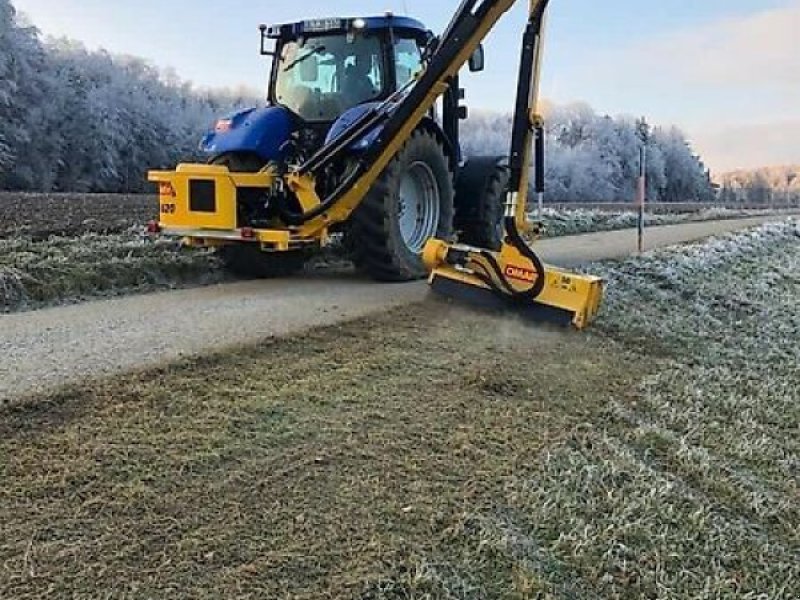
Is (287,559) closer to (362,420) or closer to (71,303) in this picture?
(362,420)

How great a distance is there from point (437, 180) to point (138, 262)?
2902 mm

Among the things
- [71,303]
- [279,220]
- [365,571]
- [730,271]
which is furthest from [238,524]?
[730,271]

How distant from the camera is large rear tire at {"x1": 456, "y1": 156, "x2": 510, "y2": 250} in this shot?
9578mm

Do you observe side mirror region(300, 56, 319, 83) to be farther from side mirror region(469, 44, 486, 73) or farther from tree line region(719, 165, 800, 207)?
tree line region(719, 165, 800, 207)

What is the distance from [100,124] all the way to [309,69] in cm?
3017

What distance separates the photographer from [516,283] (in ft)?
22.3

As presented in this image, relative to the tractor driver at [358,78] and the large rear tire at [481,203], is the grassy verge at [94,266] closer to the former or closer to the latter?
the large rear tire at [481,203]

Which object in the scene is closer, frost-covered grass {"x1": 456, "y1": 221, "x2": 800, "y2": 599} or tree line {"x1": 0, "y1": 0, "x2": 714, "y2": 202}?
frost-covered grass {"x1": 456, "y1": 221, "x2": 800, "y2": 599}

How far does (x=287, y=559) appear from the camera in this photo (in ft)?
10.1

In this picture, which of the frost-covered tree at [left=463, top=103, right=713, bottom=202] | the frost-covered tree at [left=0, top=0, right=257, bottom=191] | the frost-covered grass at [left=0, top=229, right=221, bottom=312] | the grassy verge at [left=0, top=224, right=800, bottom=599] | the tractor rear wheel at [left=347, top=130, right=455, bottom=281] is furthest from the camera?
the frost-covered tree at [left=463, top=103, right=713, bottom=202]

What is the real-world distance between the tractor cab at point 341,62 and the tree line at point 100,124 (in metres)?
16.6

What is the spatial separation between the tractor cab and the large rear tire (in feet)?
4.45

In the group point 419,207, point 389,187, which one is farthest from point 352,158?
point 419,207

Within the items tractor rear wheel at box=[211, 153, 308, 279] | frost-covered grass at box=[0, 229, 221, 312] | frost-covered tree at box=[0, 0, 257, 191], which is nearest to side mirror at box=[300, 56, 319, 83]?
tractor rear wheel at box=[211, 153, 308, 279]
